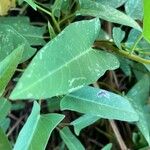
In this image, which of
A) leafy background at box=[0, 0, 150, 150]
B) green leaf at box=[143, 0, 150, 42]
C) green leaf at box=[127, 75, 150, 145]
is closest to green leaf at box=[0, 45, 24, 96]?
leafy background at box=[0, 0, 150, 150]

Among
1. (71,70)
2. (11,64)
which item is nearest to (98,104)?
(71,70)

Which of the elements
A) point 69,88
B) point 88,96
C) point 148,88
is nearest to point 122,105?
point 88,96

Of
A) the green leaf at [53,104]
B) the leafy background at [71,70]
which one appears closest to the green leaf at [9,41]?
the leafy background at [71,70]

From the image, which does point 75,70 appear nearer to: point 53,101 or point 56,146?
point 53,101

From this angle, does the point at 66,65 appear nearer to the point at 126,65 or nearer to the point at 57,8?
the point at 57,8

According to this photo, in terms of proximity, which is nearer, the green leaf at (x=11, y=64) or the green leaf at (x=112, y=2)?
the green leaf at (x=11, y=64)

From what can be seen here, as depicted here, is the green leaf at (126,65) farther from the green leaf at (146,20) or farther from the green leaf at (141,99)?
the green leaf at (146,20)

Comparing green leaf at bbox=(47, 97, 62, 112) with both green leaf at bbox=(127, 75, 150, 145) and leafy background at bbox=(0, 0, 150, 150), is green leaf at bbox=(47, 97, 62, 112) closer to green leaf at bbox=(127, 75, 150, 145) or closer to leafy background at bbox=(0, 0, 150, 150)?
leafy background at bbox=(0, 0, 150, 150)
